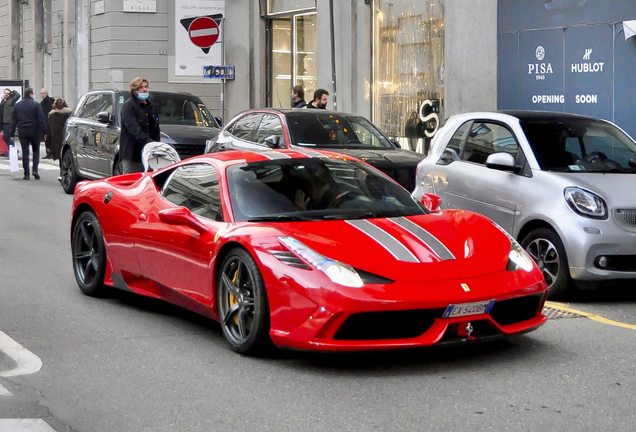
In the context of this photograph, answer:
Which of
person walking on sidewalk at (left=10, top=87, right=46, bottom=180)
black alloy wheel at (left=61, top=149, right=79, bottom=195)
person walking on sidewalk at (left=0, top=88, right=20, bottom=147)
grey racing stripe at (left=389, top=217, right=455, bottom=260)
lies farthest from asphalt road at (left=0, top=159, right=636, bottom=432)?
person walking on sidewalk at (left=0, top=88, right=20, bottom=147)

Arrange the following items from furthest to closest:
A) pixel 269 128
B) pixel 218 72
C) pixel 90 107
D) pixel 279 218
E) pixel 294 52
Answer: pixel 294 52, pixel 218 72, pixel 90 107, pixel 269 128, pixel 279 218

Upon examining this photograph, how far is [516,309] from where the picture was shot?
6199 mm

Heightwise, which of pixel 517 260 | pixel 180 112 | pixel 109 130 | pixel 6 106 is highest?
pixel 6 106

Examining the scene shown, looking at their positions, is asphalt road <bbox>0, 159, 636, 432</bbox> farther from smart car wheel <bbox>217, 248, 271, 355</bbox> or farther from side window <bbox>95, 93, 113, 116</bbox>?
side window <bbox>95, 93, 113, 116</bbox>

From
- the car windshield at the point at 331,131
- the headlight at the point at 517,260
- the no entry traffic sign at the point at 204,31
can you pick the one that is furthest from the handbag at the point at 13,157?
the headlight at the point at 517,260

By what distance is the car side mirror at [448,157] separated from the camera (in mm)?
9984

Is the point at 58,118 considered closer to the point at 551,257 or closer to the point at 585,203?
the point at 551,257

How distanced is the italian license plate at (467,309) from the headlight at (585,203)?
2.68 m

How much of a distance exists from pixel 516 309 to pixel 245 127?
886cm

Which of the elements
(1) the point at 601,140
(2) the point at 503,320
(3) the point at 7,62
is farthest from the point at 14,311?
(3) the point at 7,62

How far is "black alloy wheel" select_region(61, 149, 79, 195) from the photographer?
18.2 meters

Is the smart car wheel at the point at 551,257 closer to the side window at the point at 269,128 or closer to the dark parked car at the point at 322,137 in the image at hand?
the dark parked car at the point at 322,137

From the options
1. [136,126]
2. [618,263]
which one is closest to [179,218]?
[618,263]

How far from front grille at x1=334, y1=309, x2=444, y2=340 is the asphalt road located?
22 cm
